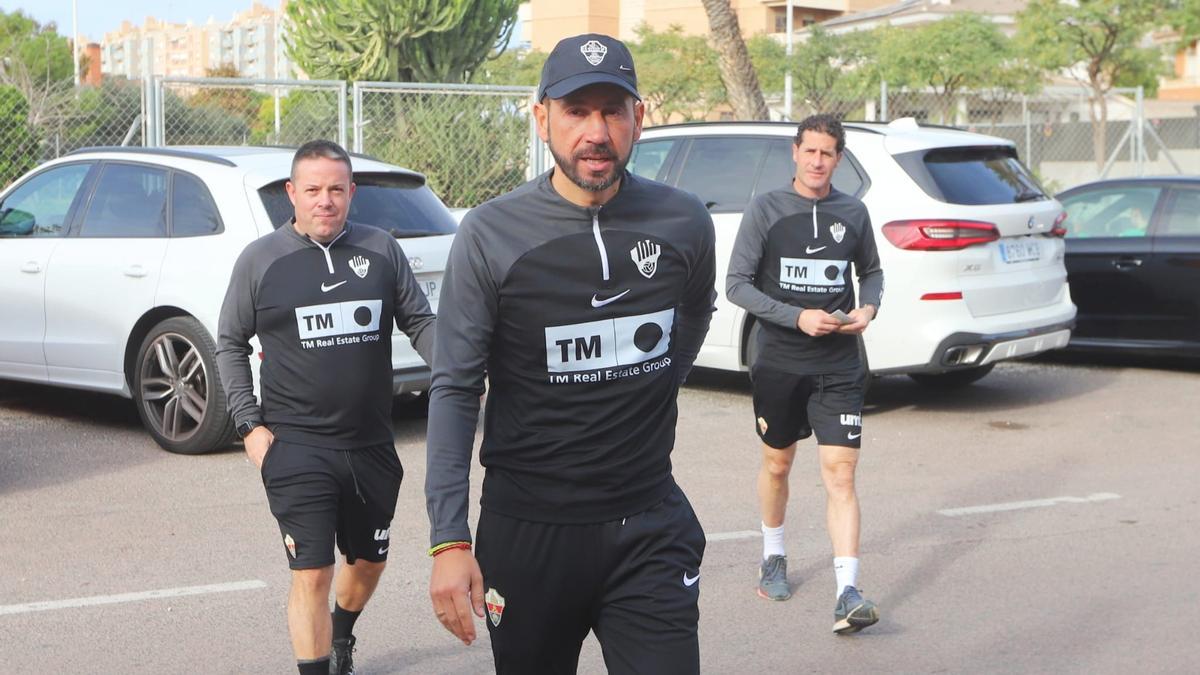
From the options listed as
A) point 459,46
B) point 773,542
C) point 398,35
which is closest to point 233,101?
point 398,35

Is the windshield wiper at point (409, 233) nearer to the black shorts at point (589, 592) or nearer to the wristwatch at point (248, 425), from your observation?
the wristwatch at point (248, 425)

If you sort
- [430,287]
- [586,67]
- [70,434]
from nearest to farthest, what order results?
[586,67] → [430,287] → [70,434]

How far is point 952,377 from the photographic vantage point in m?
11.6

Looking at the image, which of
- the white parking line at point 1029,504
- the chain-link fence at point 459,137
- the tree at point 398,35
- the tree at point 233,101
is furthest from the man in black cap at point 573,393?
the tree at point 398,35

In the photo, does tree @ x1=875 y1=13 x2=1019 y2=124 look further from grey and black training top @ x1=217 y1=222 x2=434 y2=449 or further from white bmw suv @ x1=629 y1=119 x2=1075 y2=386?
grey and black training top @ x1=217 y1=222 x2=434 y2=449

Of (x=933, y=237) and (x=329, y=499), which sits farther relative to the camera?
(x=933, y=237)

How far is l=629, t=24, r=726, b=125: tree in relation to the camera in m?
36.6

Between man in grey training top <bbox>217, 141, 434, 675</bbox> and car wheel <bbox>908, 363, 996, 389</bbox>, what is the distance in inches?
282

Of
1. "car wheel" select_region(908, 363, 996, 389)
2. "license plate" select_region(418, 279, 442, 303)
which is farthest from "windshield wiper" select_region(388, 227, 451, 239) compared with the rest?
"car wheel" select_region(908, 363, 996, 389)

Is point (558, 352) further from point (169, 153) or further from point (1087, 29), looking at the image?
point (1087, 29)

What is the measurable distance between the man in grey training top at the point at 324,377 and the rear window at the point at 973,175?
565 cm

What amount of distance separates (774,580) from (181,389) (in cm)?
407

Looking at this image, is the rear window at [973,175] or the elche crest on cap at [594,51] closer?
the elche crest on cap at [594,51]

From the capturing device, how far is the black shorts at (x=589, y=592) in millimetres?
3318
